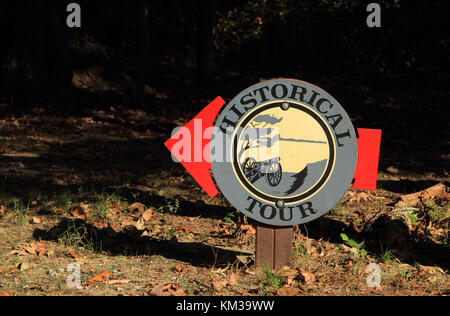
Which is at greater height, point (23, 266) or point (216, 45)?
point (216, 45)

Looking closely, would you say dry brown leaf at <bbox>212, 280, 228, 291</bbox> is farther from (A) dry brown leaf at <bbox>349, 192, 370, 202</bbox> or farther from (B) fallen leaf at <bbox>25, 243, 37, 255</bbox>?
(A) dry brown leaf at <bbox>349, 192, 370, 202</bbox>

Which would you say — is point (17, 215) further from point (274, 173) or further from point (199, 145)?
point (274, 173)

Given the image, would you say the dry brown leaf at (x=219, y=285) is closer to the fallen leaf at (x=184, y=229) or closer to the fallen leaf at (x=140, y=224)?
the fallen leaf at (x=184, y=229)

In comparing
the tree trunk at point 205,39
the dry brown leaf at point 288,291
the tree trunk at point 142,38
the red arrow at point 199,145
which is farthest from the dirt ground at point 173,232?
the tree trunk at point 205,39

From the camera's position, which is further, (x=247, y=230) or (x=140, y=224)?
(x=140, y=224)

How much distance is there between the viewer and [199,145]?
13.9ft

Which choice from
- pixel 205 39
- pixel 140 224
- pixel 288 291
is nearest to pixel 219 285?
pixel 288 291

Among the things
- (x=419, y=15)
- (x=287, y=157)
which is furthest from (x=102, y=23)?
(x=287, y=157)

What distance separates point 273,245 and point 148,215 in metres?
1.67

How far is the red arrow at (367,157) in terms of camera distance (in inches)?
157

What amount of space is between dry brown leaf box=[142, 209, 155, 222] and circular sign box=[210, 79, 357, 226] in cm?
160

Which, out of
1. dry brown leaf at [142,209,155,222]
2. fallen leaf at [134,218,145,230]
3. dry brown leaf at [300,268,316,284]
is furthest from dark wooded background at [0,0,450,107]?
dry brown leaf at [300,268,316,284]

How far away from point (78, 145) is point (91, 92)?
12.9 feet
